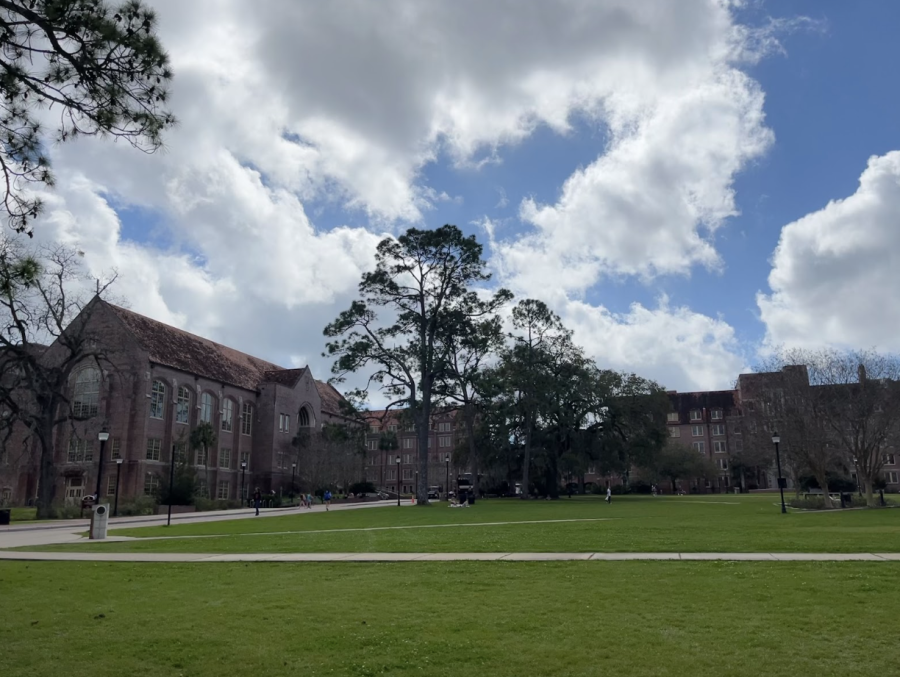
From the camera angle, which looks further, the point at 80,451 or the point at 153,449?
the point at 153,449

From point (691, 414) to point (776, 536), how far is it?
335ft

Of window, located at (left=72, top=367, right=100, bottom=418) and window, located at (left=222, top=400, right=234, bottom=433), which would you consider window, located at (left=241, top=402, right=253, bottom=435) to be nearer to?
window, located at (left=222, top=400, right=234, bottom=433)

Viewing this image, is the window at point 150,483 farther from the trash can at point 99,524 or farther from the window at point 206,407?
the trash can at point 99,524

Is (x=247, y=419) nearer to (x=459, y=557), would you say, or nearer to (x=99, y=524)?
(x=99, y=524)

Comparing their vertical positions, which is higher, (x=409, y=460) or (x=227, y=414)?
(x=227, y=414)

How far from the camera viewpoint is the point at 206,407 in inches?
2886

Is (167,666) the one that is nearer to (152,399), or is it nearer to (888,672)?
(888,672)

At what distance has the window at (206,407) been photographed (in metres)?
72.3

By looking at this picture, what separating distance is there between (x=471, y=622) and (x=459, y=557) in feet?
21.4

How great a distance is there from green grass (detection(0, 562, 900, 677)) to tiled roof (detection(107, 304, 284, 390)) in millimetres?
58376

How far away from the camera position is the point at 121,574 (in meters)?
13.5

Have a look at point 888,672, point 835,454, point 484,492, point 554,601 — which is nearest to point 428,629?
point 554,601

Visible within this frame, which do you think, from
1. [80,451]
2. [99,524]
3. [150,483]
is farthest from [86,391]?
[99,524]

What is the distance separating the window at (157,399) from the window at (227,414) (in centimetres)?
944
